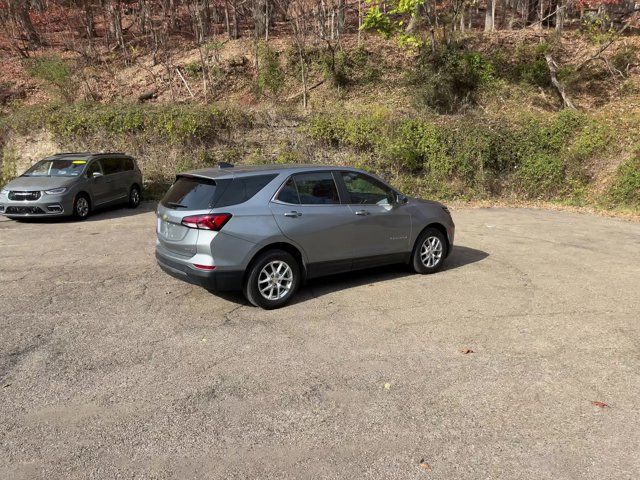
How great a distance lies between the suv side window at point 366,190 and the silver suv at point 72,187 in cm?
798

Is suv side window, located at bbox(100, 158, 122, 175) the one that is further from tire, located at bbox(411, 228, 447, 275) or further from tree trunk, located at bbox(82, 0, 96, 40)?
tree trunk, located at bbox(82, 0, 96, 40)

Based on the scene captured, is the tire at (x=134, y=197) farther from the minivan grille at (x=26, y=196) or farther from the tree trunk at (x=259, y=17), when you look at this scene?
the tree trunk at (x=259, y=17)

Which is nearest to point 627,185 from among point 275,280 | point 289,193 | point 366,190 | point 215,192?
point 366,190

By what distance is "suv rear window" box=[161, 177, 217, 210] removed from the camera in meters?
5.51

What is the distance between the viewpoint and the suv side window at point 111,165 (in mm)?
13139

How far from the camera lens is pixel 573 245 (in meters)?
9.49

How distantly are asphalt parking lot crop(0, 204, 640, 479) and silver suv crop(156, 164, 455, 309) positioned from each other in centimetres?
42

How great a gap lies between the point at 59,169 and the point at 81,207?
1.35 m

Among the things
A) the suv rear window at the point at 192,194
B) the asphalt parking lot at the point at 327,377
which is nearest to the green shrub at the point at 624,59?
the asphalt parking lot at the point at 327,377

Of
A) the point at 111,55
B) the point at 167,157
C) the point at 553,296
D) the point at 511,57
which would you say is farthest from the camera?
the point at 111,55

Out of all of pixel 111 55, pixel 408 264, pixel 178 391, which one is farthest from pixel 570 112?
pixel 111 55

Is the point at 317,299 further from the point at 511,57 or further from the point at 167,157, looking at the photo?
the point at 511,57

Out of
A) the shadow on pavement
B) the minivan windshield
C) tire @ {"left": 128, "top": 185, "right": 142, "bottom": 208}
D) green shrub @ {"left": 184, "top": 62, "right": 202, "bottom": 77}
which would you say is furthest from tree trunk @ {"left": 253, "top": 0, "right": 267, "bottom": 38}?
the shadow on pavement

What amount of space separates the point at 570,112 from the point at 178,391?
15.8 meters
